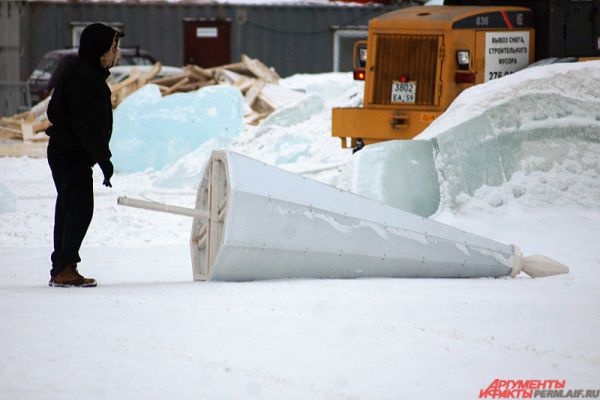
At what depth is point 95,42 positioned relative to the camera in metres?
6.70

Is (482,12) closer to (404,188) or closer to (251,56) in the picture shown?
(404,188)

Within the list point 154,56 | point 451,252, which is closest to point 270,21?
point 154,56

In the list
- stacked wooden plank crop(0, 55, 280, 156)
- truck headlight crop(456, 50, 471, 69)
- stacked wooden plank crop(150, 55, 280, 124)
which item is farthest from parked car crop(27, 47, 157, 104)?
truck headlight crop(456, 50, 471, 69)

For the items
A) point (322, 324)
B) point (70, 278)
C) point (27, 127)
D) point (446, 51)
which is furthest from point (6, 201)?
point (27, 127)

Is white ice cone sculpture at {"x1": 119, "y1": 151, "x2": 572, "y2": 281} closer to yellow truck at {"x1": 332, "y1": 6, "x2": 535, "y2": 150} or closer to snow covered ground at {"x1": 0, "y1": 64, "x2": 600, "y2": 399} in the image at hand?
snow covered ground at {"x1": 0, "y1": 64, "x2": 600, "y2": 399}

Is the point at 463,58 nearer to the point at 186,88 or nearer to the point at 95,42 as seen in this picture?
the point at 95,42

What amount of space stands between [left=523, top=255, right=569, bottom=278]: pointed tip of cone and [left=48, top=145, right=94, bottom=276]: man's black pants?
2.67 m

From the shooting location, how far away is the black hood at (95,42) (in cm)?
668

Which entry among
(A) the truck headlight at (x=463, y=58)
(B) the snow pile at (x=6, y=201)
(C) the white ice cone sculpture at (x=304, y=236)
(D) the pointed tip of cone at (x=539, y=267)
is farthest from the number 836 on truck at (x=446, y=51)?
(C) the white ice cone sculpture at (x=304, y=236)

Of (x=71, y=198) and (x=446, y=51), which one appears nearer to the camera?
(x=71, y=198)

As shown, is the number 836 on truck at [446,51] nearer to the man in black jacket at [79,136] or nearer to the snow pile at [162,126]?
the snow pile at [162,126]

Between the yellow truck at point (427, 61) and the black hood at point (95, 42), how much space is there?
6.03 m

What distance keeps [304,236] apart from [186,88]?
16.8 meters

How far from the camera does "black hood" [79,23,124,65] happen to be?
6.68 meters
